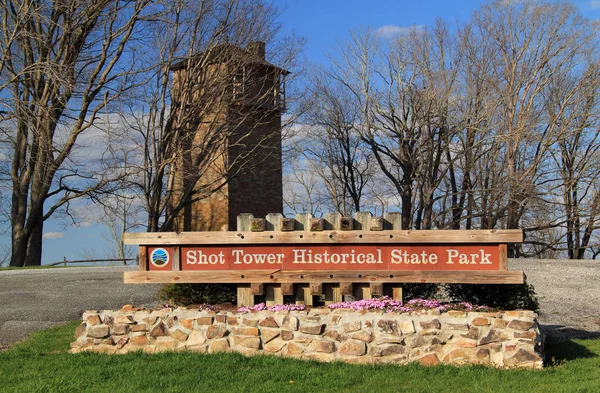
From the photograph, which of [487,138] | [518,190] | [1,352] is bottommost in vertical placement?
[1,352]

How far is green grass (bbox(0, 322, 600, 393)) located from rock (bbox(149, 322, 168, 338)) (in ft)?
1.07

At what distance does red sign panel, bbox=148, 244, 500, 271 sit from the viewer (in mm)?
6996

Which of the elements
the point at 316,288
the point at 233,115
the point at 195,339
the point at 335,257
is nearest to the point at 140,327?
the point at 195,339

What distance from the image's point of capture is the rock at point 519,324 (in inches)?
249

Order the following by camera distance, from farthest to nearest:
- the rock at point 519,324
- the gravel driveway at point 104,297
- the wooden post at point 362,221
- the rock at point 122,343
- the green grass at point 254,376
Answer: the gravel driveway at point 104,297
the wooden post at point 362,221
the rock at point 122,343
the rock at point 519,324
the green grass at point 254,376

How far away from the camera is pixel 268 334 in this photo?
6785 millimetres

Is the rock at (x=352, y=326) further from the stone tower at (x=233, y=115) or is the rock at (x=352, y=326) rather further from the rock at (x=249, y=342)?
the stone tower at (x=233, y=115)

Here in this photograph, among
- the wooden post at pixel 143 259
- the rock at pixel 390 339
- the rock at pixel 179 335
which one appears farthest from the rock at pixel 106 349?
the rock at pixel 390 339

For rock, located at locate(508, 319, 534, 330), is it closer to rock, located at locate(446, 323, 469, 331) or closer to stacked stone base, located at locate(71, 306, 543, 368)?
stacked stone base, located at locate(71, 306, 543, 368)

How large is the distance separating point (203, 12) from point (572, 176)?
17937 mm

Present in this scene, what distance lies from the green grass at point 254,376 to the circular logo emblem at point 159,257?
1.14m

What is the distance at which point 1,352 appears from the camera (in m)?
7.84

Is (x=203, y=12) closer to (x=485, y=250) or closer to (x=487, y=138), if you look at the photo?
(x=487, y=138)

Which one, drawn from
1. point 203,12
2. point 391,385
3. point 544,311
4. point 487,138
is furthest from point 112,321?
point 487,138
